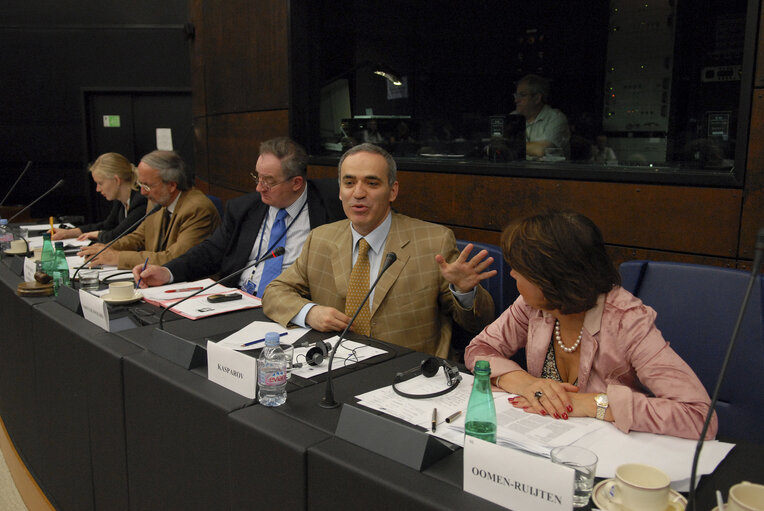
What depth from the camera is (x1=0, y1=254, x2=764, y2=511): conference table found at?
101 centimetres

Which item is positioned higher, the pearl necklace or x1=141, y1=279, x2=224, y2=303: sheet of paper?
the pearl necklace

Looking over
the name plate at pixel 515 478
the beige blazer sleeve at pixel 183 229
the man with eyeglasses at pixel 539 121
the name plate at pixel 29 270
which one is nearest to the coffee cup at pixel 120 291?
the name plate at pixel 29 270

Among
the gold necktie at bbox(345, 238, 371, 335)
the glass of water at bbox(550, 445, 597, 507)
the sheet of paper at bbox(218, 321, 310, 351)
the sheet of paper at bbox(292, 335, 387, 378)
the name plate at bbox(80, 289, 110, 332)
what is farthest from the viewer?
the gold necktie at bbox(345, 238, 371, 335)

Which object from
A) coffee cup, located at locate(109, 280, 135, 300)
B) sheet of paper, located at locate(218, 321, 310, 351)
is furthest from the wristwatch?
coffee cup, located at locate(109, 280, 135, 300)

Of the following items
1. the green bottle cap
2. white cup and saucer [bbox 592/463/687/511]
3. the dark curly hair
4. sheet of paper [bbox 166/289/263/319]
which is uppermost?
the dark curly hair

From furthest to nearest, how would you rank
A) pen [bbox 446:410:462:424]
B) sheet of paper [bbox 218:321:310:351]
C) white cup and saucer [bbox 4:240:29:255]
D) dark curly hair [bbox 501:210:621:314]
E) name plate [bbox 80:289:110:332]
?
white cup and saucer [bbox 4:240:29:255] → name plate [bbox 80:289:110:332] → sheet of paper [bbox 218:321:310:351] → dark curly hair [bbox 501:210:621:314] → pen [bbox 446:410:462:424]

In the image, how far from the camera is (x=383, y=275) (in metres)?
1.94

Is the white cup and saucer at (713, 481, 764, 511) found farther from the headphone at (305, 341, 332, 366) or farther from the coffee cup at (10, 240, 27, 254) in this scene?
the coffee cup at (10, 240, 27, 254)

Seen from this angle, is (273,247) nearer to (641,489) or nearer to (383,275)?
(383,275)

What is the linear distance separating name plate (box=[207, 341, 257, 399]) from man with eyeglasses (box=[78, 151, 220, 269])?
5.94ft

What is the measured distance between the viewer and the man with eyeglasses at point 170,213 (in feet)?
10.0

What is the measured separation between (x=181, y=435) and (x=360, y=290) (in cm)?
73

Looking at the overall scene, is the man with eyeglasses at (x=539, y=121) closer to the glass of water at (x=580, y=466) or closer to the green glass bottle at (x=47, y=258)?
Result: the glass of water at (x=580, y=466)

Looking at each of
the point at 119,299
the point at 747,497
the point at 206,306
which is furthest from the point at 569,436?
the point at 119,299
